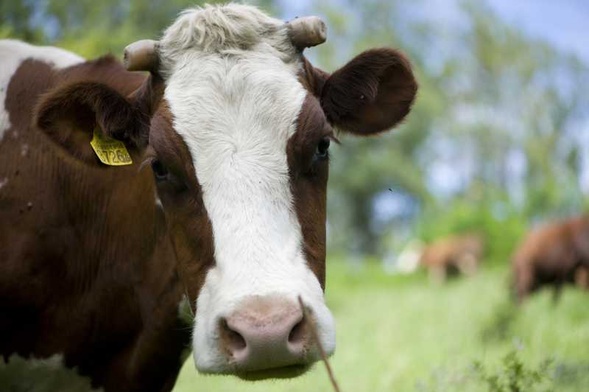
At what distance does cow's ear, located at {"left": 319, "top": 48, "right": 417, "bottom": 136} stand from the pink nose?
4.46 ft

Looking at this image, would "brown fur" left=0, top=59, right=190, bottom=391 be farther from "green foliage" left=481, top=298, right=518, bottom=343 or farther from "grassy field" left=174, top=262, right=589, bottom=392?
"green foliage" left=481, top=298, right=518, bottom=343

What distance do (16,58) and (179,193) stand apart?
1755mm

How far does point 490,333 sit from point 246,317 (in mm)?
6822

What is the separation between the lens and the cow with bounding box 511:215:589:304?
15930 millimetres

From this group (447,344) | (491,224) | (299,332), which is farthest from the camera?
(491,224)

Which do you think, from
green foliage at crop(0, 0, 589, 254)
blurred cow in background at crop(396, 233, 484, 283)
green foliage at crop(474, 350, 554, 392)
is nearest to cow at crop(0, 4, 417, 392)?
green foliage at crop(474, 350, 554, 392)

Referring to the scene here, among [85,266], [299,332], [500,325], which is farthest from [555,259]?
[299,332]

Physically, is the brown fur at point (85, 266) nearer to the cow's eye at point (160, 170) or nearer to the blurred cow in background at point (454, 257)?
the cow's eye at point (160, 170)

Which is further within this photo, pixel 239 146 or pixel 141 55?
pixel 141 55

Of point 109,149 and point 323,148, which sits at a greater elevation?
point 323,148

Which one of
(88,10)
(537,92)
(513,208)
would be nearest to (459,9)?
(537,92)

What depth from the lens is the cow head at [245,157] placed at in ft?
9.30

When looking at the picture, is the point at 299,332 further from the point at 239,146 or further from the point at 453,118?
the point at 453,118

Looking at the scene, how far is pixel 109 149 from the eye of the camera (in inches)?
151
